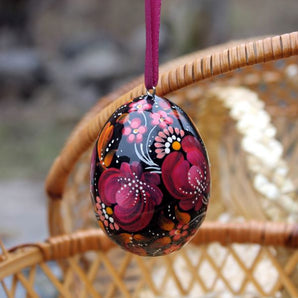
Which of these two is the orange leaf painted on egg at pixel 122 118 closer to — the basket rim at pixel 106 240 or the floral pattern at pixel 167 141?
the floral pattern at pixel 167 141

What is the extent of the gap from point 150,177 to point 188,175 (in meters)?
0.03

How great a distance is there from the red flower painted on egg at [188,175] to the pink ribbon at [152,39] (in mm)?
61

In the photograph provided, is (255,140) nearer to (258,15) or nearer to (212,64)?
(212,64)

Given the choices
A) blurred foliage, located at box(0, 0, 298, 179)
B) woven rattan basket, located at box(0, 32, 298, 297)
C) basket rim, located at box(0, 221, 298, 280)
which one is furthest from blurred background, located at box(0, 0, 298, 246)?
basket rim, located at box(0, 221, 298, 280)

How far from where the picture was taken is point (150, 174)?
0.39 m

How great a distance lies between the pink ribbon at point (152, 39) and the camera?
1.33ft

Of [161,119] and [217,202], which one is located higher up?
[217,202]

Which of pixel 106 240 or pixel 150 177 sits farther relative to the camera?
pixel 106 240

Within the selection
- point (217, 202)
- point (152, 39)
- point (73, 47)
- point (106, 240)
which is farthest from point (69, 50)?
point (152, 39)

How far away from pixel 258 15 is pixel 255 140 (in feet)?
8.32

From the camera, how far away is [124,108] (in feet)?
1.38

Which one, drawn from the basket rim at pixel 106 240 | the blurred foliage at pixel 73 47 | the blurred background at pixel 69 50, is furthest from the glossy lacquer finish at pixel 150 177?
the blurred foliage at pixel 73 47

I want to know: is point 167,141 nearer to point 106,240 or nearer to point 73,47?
point 106,240

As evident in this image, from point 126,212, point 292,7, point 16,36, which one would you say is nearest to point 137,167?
point 126,212
